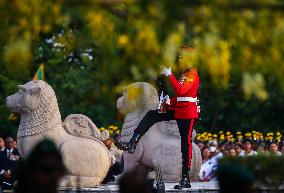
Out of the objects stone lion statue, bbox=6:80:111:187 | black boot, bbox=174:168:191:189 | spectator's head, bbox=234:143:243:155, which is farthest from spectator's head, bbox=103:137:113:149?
black boot, bbox=174:168:191:189

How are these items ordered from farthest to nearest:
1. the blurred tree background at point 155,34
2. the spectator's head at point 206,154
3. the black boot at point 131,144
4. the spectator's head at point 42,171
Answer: the spectator's head at point 206,154 < the black boot at point 131,144 < the blurred tree background at point 155,34 < the spectator's head at point 42,171

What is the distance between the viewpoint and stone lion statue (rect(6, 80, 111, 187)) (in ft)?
75.0

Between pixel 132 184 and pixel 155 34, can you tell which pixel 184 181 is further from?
pixel 132 184

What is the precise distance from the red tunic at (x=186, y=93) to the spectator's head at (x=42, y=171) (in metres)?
10.2

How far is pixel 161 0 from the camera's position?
39.9ft

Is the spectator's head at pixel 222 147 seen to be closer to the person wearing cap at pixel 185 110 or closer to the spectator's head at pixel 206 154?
the spectator's head at pixel 206 154

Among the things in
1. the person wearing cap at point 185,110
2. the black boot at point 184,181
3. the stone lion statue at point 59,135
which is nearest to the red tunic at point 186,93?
the person wearing cap at point 185,110

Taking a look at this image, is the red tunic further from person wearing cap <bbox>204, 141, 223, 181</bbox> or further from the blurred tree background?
the blurred tree background

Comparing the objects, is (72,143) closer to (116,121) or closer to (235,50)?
(235,50)

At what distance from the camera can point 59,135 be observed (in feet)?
76.7

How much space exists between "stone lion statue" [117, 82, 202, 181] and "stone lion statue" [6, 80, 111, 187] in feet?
1.93

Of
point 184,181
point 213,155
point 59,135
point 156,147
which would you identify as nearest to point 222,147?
point 213,155

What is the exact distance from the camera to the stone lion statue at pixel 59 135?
75.0 feet

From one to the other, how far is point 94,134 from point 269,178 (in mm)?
6600
